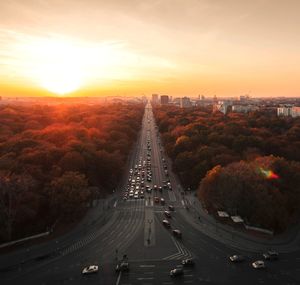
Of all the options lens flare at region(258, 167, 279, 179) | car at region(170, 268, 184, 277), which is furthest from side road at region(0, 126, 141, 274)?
lens flare at region(258, 167, 279, 179)

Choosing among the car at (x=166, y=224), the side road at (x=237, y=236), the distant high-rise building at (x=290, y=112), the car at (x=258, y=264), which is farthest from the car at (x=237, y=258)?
the distant high-rise building at (x=290, y=112)

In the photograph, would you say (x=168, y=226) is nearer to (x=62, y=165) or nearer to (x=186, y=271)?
(x=186, y=271)

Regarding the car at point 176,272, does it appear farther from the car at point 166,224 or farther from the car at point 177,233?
the car at point 166,224

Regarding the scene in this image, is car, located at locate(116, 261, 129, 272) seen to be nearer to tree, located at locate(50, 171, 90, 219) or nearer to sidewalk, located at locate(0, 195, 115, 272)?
sidewalk, located at locate(0, 195, 115, 272)

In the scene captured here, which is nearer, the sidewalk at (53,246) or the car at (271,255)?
the car at (271,255)

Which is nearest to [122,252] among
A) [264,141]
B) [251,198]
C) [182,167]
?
[251,198]

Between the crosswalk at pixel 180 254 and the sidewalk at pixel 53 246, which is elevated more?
the crosswalk at pixel 180 254
